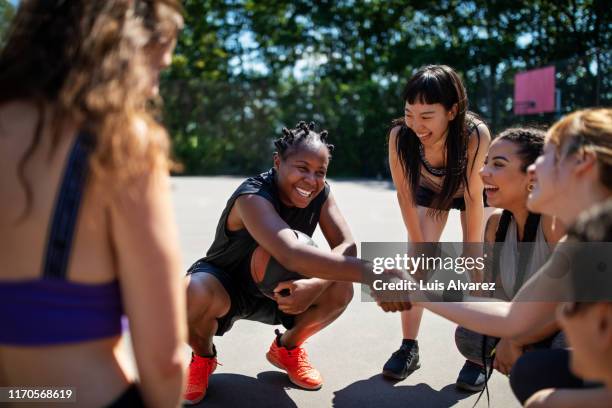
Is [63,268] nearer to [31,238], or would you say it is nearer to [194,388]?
[31,238]

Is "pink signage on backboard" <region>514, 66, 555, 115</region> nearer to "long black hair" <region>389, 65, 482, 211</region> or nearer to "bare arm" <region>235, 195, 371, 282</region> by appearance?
"long black hair" <region>389, 65, 482, 211</region>

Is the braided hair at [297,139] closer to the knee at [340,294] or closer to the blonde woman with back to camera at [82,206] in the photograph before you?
the knee at [340,294]

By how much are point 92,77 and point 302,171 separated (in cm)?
181

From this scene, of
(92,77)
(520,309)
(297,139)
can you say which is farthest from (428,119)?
(92,77)

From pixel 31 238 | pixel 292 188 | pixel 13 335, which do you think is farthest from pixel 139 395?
pixel 292 188

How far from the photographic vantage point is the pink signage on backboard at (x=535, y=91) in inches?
611

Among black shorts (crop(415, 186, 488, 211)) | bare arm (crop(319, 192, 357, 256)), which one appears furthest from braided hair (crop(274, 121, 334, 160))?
black shorts (crop(415, 186, 488, 211))

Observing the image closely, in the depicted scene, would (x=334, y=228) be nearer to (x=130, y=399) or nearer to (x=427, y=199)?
(x=427, y=199)

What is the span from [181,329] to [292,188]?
5.61 feet

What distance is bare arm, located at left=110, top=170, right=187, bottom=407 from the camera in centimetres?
137

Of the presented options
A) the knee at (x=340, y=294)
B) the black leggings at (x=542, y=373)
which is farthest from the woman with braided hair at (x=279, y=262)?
the black leggings at (x=542, y=373)

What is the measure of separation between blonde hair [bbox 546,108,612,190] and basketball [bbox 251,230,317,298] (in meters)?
1.39

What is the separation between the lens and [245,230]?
3180 millimetres

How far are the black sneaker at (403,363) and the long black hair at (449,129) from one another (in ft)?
3.06
